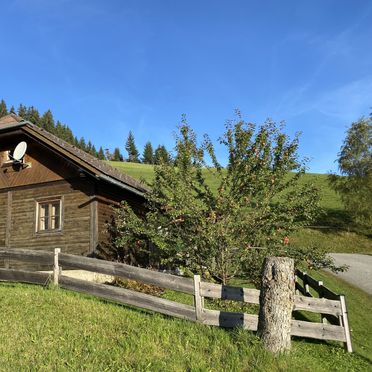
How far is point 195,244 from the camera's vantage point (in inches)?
484

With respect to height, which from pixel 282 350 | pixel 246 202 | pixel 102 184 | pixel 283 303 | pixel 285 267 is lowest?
pixel 282 350

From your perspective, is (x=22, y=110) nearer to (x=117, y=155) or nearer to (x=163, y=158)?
(x=117, y=155)

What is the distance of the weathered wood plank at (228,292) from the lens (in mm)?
8234

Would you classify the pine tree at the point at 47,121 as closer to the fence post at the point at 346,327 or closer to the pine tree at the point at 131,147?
the pine tree at the point at 131,147

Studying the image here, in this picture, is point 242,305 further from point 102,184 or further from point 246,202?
point 102,184

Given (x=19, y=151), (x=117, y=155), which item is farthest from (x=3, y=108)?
(x=19, y=151)

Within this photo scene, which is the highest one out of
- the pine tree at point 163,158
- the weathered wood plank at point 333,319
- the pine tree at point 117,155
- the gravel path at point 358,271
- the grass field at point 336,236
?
the pine tree at point 117,155

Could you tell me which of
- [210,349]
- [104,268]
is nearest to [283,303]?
[210,349]

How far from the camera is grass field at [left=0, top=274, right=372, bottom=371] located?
244 inches

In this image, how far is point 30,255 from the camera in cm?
Result: 1108

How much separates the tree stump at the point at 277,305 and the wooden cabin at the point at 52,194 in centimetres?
876

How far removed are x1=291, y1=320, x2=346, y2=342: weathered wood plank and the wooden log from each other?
2.17 meters

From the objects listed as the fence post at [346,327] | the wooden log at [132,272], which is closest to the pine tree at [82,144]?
the wooden log at [132,272]

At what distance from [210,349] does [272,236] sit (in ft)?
21.9
